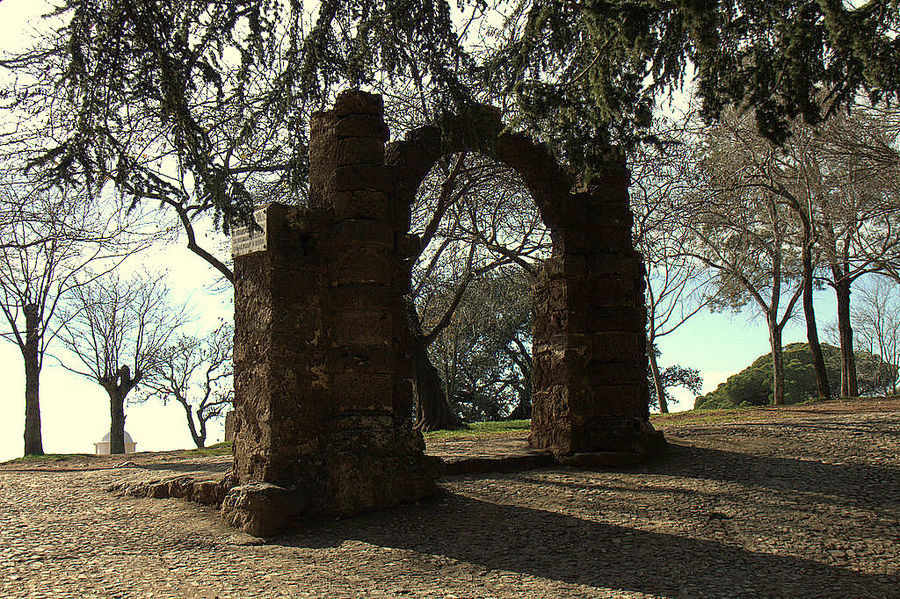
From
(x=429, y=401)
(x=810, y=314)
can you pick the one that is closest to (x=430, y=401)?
(x=429, y=401)

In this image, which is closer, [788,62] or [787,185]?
[788,62]

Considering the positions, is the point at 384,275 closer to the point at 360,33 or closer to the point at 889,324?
the point at 360,33

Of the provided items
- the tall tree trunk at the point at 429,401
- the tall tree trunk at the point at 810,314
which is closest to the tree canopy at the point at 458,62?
the tall tree trunk at the point at 429,401

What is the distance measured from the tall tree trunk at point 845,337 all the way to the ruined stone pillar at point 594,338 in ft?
40.2

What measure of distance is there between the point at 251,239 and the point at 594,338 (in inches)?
185

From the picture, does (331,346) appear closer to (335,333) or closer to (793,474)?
(335,333)

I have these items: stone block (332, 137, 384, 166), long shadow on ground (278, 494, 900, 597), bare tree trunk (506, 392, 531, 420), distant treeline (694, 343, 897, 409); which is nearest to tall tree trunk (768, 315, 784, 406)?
distant treeline (694, 343, 897, 409)

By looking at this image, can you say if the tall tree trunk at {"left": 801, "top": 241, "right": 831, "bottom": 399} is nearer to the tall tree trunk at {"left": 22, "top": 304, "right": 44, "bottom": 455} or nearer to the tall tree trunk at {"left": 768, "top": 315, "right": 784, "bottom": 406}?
the tall tree trunk at {"left": 768, "top": 315, "right": 784, "bottom": 406}

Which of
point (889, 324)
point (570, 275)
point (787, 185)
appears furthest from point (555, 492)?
point (889, 324)

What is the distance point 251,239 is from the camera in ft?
26.1

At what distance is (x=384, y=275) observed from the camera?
27.0 ft

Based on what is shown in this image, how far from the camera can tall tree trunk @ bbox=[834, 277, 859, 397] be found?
67.2 ft

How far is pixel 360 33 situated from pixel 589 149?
8.02 ft

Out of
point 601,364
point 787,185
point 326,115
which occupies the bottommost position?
point 601,364
